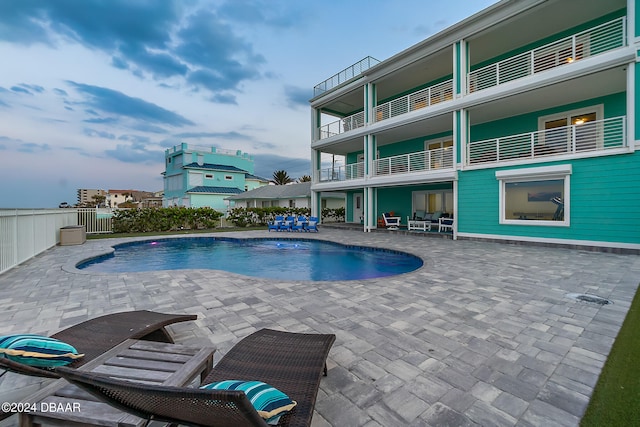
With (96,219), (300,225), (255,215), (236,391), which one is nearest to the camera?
(236,391)

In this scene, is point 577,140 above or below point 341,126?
below

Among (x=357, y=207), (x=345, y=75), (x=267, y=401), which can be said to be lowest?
(x=267, y=401)

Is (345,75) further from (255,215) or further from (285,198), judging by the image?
(285,198)

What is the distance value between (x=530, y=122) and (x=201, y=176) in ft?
108

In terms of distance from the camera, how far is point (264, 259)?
33.3ft

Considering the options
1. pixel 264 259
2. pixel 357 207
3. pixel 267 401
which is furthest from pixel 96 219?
pixel 267 401

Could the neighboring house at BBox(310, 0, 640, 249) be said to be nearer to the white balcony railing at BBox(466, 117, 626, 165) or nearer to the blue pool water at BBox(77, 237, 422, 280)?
the white balcony railing at BBox(466, 117, 626, 165)

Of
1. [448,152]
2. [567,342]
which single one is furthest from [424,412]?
[448,152]

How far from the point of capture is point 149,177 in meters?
37.7

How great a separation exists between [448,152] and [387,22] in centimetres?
1063

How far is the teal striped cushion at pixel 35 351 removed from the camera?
1.71 metres

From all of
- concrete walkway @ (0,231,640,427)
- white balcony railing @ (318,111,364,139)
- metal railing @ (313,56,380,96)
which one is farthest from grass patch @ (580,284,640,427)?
metal railing @ (313,56,380,96)

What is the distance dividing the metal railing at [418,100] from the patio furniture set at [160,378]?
13.9 meters

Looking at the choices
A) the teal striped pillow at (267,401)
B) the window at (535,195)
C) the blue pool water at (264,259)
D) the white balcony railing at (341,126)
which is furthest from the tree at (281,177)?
the teal striped pillow at (267,401)
